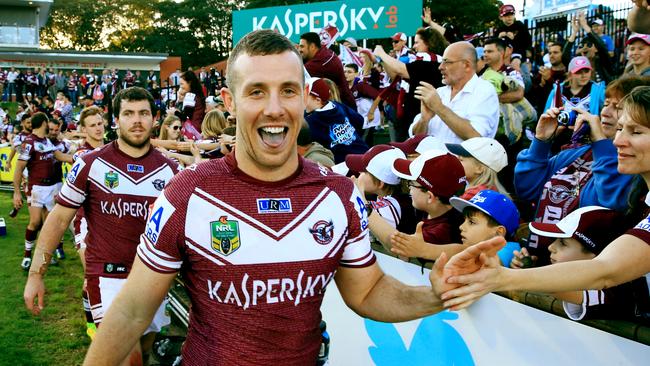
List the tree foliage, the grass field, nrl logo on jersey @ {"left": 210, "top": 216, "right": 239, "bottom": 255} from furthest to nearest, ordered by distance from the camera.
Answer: the tree foliage
the grass field
nrl logo on jersey @ {"left": 210, "top": 216, "right": 239, "bottom": 255}

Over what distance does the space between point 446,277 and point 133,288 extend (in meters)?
1.21

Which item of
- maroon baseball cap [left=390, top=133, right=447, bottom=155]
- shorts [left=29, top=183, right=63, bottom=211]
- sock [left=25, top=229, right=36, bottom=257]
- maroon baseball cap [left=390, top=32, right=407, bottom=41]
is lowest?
sock [left=25, top=229, right=36, bottom=257]

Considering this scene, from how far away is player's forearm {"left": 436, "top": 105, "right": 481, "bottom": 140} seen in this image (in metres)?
5.47

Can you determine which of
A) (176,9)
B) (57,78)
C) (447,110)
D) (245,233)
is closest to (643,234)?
(245,233)

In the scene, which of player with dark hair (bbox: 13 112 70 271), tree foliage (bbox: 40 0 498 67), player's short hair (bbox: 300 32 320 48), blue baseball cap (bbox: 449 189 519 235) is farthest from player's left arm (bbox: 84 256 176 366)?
tree foliage (bbox: 40 0 498 67)

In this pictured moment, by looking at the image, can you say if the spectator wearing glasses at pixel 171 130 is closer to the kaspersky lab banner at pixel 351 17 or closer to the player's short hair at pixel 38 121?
the player's short hair at pixel 38 121

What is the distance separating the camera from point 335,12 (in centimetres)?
1256

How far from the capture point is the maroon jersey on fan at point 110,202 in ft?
17.8

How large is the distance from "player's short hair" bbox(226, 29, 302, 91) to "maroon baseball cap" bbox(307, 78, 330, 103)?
4.19 metres

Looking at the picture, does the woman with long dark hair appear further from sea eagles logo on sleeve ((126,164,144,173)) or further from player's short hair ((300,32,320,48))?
sea eagles logo on sleeve ((126,164,144,173))

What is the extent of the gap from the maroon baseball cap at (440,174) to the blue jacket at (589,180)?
0.65 meters

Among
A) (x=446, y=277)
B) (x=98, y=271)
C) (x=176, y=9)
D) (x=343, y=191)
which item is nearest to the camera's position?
(x=446, y=277)

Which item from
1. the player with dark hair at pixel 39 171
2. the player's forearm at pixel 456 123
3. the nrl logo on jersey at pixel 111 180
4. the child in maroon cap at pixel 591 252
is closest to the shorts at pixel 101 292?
the nrl logo on jersey at pixel 111 180

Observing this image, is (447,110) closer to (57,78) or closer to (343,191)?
(343,191)
